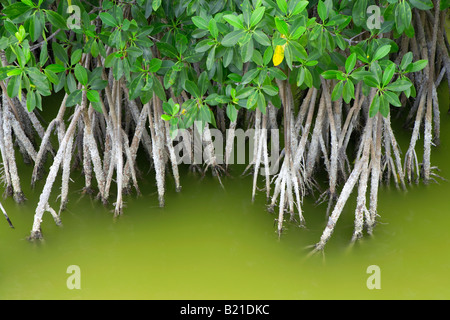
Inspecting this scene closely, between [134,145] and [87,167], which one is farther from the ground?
[134,145]

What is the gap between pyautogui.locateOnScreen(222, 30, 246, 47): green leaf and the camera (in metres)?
2.83

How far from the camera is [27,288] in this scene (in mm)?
3299

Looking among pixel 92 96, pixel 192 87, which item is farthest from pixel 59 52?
pixel 192 87

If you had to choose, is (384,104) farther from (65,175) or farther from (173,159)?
(65,175)

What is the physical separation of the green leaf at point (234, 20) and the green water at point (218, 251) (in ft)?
4.35

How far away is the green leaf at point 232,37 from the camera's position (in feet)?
9.27

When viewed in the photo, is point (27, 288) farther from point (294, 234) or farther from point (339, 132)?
point (339, 132)

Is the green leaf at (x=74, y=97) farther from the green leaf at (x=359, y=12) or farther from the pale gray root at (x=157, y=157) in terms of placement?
the green leaf at (x=359, y=12)

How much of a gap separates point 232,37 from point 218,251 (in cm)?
127

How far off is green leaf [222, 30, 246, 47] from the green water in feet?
4.05

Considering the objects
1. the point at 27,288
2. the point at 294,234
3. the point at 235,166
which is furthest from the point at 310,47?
the point at 27,288

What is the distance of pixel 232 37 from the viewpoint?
2.83 meters

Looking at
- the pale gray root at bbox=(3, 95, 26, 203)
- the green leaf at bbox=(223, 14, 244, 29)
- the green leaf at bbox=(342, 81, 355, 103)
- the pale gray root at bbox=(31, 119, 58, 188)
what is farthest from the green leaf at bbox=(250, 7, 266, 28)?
the pale gray root at bbox=(3, 95, 26, 203)

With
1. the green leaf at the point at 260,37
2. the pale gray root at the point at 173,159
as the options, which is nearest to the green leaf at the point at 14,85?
the pale gray root at the point at 173,159
